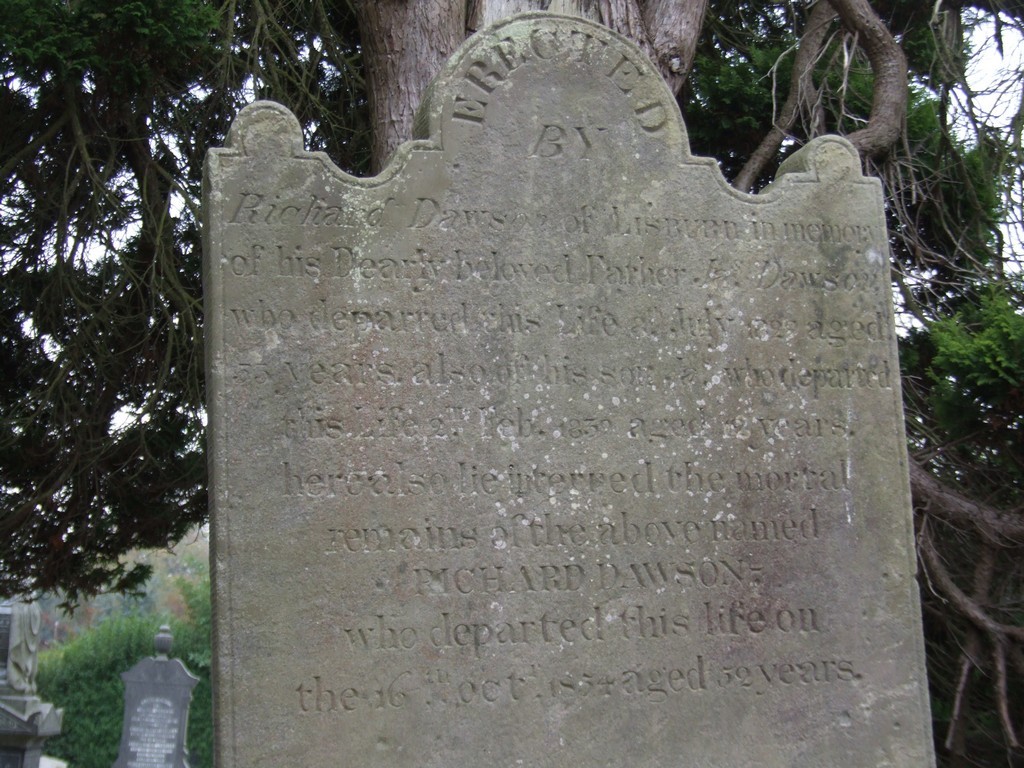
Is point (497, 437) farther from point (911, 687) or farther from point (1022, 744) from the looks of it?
point (1022, 744)

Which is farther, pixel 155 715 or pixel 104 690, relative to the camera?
pixel 104 690

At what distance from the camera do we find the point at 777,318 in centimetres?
390

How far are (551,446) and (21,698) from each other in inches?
487

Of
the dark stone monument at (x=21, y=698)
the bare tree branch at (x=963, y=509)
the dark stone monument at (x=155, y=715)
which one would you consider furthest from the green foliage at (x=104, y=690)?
the bare tree branch at (x=963, y=509)

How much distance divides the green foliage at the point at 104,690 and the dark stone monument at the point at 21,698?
4.80 metres

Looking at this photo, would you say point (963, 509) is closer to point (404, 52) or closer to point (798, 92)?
point (798, 92)

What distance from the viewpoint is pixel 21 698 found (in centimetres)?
1377

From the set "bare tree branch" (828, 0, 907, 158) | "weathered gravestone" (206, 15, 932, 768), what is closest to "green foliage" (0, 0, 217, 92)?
"weathered gravestone" (206, 15, 932, 768)

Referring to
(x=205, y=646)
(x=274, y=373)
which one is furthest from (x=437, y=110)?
(x=205, y=646)

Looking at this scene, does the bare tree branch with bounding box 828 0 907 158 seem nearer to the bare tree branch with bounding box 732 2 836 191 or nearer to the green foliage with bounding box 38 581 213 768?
the bare tree branch with bounding box 732 2 836 191

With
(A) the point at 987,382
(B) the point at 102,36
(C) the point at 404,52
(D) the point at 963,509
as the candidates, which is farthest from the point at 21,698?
(A) the point at 987,382

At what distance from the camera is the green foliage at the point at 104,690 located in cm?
1942

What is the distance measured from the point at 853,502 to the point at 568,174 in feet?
4.88

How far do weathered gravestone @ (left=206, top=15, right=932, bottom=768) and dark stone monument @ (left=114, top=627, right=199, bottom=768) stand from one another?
10.4 metres
